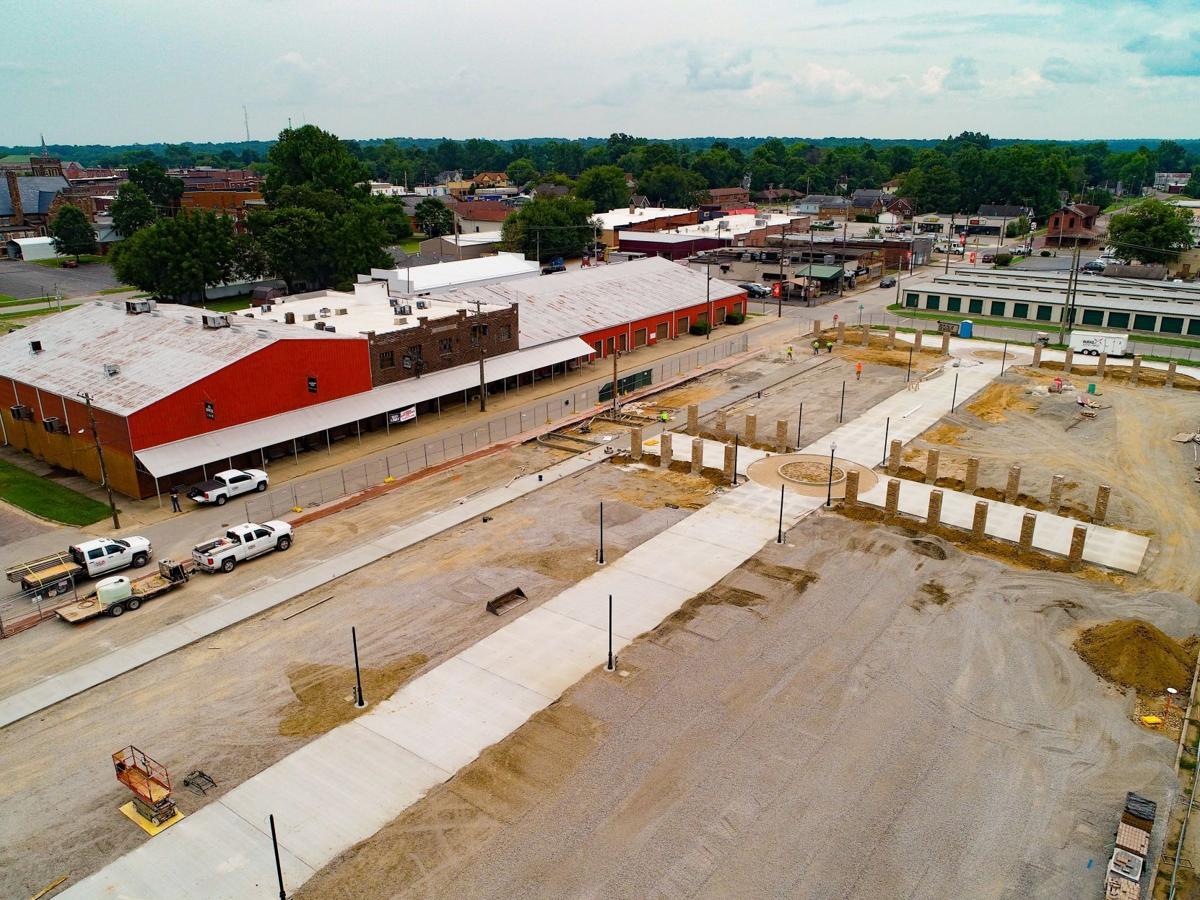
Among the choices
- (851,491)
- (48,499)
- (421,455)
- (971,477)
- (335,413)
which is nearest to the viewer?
(851,491)

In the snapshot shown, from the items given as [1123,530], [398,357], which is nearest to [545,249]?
[398,357]

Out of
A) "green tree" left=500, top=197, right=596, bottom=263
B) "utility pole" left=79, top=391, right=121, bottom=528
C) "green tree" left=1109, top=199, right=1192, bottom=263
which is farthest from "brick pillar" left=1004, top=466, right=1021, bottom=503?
"green tree" left=1109, top=199, right=1192, bottom=263

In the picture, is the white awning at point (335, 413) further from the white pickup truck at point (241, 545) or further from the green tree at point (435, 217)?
the green tree at point (435, 217)

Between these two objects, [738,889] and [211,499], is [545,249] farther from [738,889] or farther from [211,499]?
[738,889]

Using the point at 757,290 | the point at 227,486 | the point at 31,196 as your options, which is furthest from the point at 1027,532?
the point at 31,196

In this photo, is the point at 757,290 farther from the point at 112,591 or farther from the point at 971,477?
the point at 112,591

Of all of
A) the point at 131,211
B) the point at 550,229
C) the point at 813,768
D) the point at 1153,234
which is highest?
the point at 131,211

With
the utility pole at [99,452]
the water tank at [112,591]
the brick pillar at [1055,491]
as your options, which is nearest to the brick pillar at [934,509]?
the brick pillar at [1055,491]

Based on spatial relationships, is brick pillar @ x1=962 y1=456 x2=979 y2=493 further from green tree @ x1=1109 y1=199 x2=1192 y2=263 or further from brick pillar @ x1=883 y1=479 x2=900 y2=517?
green tree @ x1=1109 y1=199 x2=1192 y2=263
